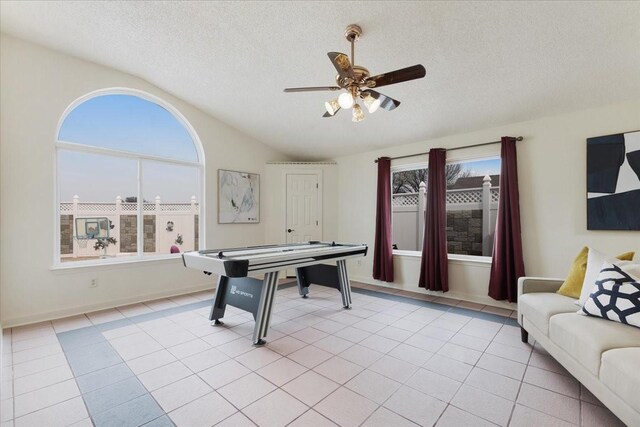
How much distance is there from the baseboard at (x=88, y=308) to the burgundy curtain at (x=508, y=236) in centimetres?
425

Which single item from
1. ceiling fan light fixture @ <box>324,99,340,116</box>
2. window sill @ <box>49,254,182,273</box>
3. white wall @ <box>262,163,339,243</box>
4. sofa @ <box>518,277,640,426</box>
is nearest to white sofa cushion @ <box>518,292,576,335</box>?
sofa @ <box>518,277,640,426</box>

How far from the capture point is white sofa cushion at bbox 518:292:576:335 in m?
2.25

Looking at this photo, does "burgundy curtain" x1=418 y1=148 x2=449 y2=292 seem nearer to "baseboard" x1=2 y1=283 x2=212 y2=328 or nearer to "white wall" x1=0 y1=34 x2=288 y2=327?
"baseboard" x1=2 y1=283 x2=212 y2=328

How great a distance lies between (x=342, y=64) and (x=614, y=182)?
3.21 meters

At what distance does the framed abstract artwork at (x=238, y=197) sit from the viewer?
491 centimetres

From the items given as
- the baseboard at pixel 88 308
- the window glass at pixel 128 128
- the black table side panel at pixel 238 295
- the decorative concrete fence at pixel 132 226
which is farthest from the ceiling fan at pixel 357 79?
the baseboard at pixel 88 308

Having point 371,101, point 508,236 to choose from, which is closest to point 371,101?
point 371,101

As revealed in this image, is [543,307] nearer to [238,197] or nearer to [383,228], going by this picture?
[383,228]

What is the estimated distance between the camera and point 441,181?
4250 mm

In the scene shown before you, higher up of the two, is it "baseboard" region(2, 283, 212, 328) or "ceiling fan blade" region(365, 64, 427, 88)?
"ceiling fan blade" region(365, 64, 427, 88)

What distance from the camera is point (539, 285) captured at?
276 centimetres

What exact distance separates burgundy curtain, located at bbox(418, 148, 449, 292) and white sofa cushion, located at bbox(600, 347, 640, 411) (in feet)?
8.54

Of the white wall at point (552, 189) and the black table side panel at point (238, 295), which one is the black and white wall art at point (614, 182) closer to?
the white wall at point (552, 189)

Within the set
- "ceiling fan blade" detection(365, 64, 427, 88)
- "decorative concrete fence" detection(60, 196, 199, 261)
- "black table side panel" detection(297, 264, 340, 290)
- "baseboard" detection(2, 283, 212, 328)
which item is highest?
"ceiling fan blade" detection(365, 64, 427, 88)
